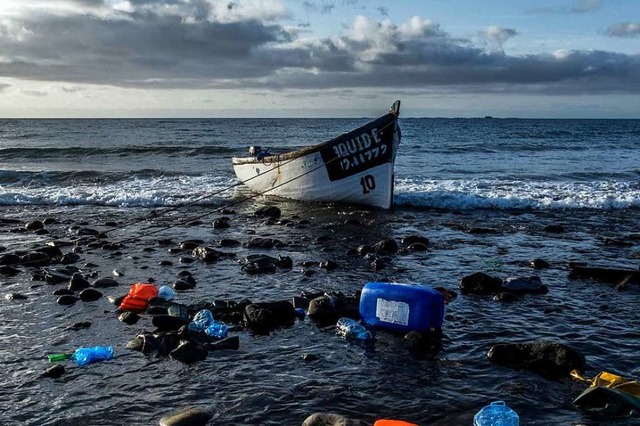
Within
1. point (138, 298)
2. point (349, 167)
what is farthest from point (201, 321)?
point (349, 167)

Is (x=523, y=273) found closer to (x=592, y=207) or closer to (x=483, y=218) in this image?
(x=483, y=218)

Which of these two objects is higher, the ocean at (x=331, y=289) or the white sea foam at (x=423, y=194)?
the white sea foam at (x=423, y=194)

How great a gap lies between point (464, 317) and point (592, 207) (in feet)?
43.1

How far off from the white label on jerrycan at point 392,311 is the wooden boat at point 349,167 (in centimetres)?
1027

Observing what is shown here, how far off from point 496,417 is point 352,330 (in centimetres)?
271

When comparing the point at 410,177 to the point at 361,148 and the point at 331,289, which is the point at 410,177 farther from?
the point at 331,289

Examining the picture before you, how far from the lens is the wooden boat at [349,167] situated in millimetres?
17828

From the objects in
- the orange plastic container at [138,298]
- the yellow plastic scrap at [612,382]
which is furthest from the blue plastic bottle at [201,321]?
the yellow plastic scrap at [612,382]

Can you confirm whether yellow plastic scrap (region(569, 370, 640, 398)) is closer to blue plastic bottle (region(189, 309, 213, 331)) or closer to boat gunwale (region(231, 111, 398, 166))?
blue plastic bottle (region(189, 309, 213, 331))

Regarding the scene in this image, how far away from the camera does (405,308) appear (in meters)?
7.73

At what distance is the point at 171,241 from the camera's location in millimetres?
14297

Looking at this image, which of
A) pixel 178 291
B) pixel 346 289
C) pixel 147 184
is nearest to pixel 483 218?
pixel 346 289

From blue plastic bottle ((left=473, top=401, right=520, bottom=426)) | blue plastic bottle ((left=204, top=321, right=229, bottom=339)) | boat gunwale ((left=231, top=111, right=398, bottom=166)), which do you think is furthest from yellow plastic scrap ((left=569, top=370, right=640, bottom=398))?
boat gunwale ((left=231, top=111, right=398, bottom=166))

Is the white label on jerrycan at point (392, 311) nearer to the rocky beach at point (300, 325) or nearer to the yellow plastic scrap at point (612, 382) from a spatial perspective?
the rocky beach at point (300, 325)
